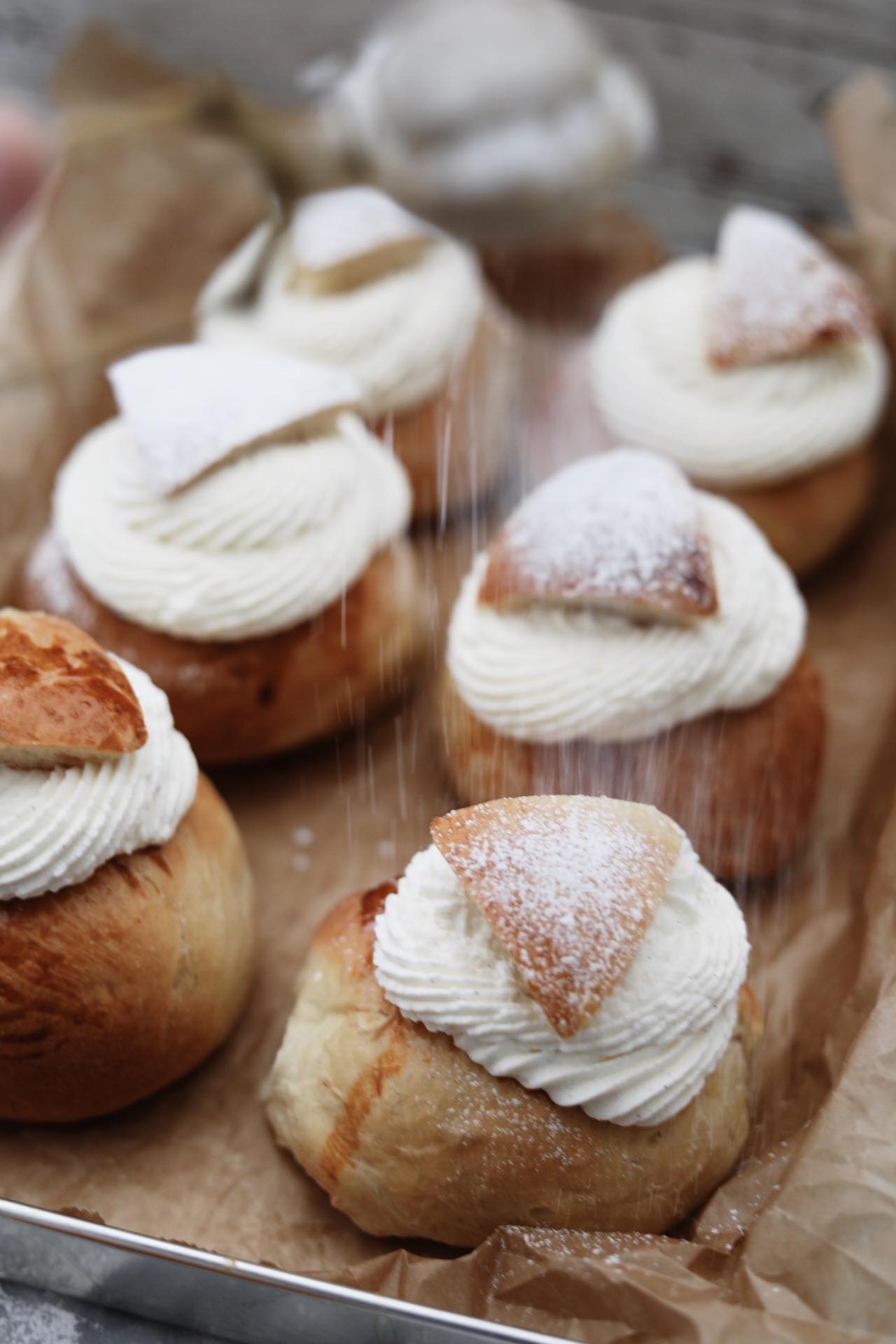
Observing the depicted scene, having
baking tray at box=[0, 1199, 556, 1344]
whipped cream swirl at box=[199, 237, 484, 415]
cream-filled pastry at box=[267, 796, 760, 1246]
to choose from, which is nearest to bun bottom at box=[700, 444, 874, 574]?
whipped cream swirl at box=[199, 237, 484, 415]

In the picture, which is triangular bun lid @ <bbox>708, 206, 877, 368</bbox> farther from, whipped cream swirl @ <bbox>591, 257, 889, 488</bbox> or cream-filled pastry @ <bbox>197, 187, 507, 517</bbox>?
cream-filled pastry @ <bbox>197, 187, 507, 517</bbox>

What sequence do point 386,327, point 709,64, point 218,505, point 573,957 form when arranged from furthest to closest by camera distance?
point 709,64 < point 386,327 < point 218,505 < point 573,957

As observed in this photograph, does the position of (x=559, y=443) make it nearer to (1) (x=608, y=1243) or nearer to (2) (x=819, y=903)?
(2) (x=819, y=903)

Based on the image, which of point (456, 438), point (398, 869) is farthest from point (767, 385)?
point (398, 869)

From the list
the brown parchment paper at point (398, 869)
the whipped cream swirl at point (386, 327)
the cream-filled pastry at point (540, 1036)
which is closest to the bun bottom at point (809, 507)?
the brown parchment paper at point (398, 869)

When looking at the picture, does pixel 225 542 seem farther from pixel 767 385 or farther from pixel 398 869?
pixel 767 385

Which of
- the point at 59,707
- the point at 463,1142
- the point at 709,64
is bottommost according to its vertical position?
the point at 463,1142

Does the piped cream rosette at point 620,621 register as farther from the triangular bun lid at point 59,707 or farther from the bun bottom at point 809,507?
the triangular bun lid at point 59,707

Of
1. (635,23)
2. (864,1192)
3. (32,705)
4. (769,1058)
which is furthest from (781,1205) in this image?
(635,23)
